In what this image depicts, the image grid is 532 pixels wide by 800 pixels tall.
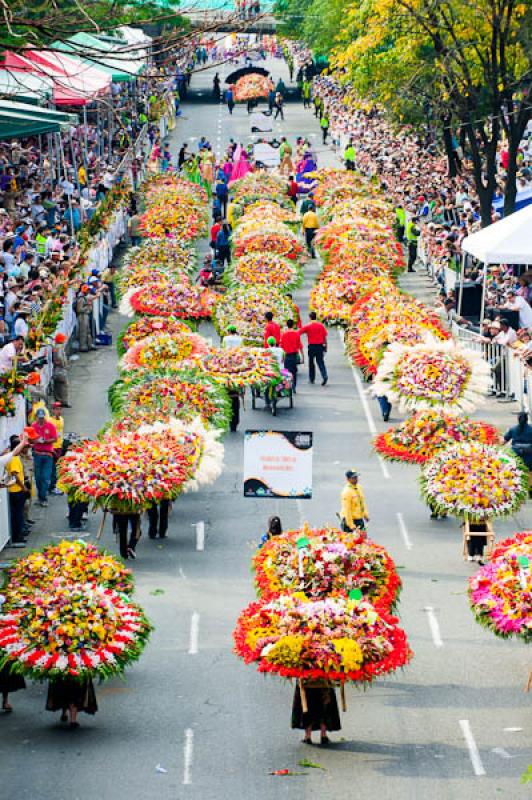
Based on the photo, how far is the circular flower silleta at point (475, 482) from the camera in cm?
2153

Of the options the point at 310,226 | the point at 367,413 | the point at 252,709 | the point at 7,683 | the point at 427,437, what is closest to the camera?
the point at 7,683

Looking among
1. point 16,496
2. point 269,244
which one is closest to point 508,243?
point 269,244

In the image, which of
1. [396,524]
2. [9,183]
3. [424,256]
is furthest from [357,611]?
[424,256]

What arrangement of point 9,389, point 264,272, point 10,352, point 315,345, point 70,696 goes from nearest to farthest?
1. point 70,696
2. point 9,389
3. point 10,352
4. point 315,345
5. point 264,272

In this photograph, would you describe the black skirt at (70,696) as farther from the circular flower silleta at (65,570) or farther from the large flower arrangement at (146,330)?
the large flower arrangement at (146,330)

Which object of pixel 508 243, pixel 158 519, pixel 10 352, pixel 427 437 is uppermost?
pixel 508 243

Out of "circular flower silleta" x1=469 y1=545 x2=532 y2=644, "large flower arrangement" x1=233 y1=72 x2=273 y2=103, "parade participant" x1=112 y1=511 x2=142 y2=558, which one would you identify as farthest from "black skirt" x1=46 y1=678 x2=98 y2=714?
"large flower arrangement" x1=233 y1=72 x2=273 y2=103

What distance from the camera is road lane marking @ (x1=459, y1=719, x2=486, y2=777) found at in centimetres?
1534

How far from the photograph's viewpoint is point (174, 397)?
83.0ft

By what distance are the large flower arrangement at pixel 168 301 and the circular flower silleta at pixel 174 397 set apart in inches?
273

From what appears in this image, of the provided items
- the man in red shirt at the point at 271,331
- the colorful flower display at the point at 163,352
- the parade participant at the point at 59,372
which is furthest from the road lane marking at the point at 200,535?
the man in red shirt at the point at 271,331

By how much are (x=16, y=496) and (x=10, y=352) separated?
4534 millimetres

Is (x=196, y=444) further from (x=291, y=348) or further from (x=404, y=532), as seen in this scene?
(x=291, y=348)

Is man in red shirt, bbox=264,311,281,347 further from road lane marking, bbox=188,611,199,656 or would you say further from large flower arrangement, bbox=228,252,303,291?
road lane marking, bbox=188,611,199,656
